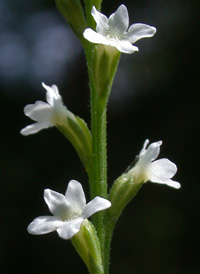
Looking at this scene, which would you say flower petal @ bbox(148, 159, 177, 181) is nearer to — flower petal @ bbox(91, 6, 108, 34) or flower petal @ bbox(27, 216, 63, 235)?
flower petal @ bbox(27, 216, 63, 235)

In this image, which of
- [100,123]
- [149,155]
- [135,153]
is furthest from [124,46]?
[135,153]

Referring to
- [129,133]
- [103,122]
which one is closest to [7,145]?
[129,133]

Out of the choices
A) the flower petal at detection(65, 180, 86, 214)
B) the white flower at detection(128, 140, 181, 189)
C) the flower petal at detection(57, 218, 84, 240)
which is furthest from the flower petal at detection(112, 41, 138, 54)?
the flower petal at detection(57, 218, 84, 240)

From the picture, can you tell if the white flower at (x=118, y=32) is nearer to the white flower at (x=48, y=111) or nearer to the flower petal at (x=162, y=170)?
the white flower at (x=48, y=111)

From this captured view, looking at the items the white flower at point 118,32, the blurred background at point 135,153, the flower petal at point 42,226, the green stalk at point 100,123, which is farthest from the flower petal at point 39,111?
the blurred background at point 135,153

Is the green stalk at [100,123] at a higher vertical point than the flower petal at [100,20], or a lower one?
lower

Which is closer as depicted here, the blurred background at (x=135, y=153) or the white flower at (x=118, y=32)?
the white flower at (x=118, y=32)
